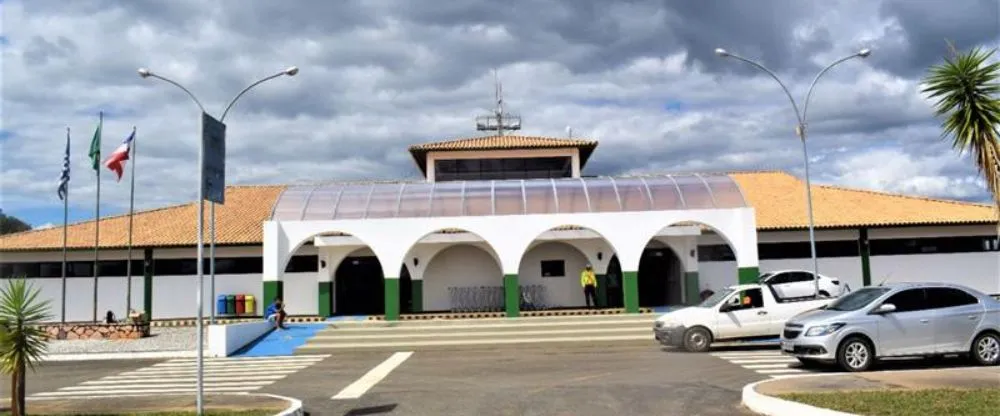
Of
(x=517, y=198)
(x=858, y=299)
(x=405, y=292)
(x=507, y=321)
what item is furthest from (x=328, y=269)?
(x=858, y=299)

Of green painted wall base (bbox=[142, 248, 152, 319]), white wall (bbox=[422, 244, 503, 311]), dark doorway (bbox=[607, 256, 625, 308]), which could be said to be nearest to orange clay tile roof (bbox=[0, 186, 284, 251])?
green painted wall base (bbox=[142, 248, 152, 319])

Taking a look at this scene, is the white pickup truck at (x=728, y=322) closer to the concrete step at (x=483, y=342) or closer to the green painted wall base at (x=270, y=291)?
the concrete step at (x=483, y=342)

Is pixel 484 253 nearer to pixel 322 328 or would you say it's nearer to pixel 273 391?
pixel 322 328

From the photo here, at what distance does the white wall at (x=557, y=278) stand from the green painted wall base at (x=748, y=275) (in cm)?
636

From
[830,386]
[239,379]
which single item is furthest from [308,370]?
[830,386]

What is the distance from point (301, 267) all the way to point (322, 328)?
5878mm

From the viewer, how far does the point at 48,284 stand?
97.2 ft

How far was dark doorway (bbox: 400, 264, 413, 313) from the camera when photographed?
2971 centimetres

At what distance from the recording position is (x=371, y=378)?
15125 mm

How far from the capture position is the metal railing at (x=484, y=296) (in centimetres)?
2906

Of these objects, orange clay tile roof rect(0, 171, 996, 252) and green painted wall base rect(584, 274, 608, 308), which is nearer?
green painted wall base rect(584, 274, 608, 308)

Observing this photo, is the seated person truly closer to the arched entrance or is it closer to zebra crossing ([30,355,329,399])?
zebra crossing ([30,355,329,399])

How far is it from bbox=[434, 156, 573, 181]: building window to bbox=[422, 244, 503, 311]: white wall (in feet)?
17.9

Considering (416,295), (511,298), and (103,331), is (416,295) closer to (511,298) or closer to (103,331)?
(511,298)
